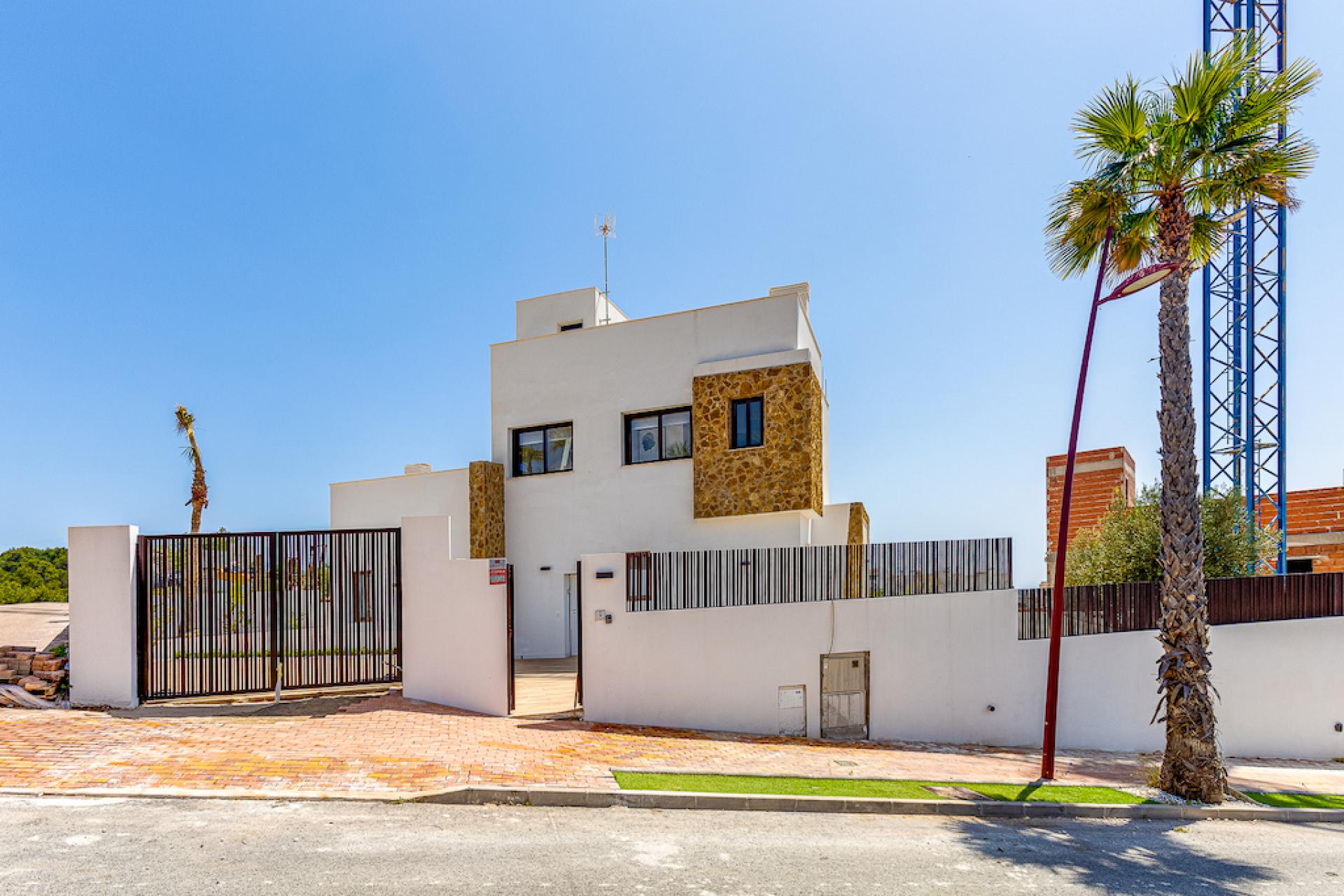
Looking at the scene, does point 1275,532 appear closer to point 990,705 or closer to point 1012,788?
point 990,705

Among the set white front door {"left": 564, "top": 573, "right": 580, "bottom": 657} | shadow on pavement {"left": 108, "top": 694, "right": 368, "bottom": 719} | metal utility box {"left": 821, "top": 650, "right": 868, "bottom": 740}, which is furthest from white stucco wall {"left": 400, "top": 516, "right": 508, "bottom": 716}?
white front door {"left": 564, "top": 573, "right": 580, "bottom": 657}

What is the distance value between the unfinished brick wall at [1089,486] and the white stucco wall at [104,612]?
850 inches

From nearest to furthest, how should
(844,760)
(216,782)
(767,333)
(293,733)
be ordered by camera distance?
(216,782) → (293,733) → (844,760) → (767,333)

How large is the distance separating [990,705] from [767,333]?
31.1ft

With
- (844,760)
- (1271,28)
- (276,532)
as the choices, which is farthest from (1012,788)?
(1271,28)

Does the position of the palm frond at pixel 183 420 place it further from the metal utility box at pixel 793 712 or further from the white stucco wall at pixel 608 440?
the metal utility box at pixel 793 712

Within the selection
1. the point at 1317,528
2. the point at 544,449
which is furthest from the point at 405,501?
the point at 1317,528

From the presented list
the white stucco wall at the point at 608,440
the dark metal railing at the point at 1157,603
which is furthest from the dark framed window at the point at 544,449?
the dark metal railing at the point at 1157,603

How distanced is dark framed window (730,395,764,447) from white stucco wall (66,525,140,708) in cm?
1205

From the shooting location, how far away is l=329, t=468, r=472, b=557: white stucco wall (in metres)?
20.7

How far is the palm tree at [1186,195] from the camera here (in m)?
10.2

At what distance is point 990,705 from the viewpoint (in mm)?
13094

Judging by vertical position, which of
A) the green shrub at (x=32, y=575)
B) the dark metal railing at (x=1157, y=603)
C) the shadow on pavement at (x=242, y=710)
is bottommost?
the green shrub at (x=32, y=575)

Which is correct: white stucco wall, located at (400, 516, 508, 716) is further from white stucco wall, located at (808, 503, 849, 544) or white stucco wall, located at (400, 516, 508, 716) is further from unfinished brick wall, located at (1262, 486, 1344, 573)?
unfinished brick wall, located at (1262, 486, 1344, 573)
